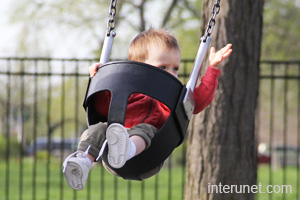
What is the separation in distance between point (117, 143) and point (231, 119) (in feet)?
6.44

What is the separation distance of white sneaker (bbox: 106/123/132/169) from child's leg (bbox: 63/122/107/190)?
15 centimetres

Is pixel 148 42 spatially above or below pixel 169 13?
below

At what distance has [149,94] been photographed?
255cm

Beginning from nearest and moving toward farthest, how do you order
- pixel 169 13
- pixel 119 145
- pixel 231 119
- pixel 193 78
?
pixel 119 145
pixel 193 78
pixel 231 119
pixel 169 13

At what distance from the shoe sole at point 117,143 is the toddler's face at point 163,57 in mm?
627

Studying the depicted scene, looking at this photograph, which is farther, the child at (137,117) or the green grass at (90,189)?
the green grass at (90,189)

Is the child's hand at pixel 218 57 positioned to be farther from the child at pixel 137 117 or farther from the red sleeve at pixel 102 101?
the red sleeve at pixel 102 101

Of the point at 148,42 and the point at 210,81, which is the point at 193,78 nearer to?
the point at 210,81

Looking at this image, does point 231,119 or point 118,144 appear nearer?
point 118,144

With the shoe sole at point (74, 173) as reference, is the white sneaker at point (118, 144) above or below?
above

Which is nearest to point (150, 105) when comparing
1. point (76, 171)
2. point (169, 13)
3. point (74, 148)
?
point (76, 171)

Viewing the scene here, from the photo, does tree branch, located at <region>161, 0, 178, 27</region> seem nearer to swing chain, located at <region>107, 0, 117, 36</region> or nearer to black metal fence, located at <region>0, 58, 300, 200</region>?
black metal fence, located at <region>0, 58, 300, 200</region>

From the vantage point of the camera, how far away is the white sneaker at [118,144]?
2.34 metres

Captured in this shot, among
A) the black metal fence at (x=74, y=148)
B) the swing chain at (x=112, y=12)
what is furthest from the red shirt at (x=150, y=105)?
the black metal fence at (x=74, y=148)
